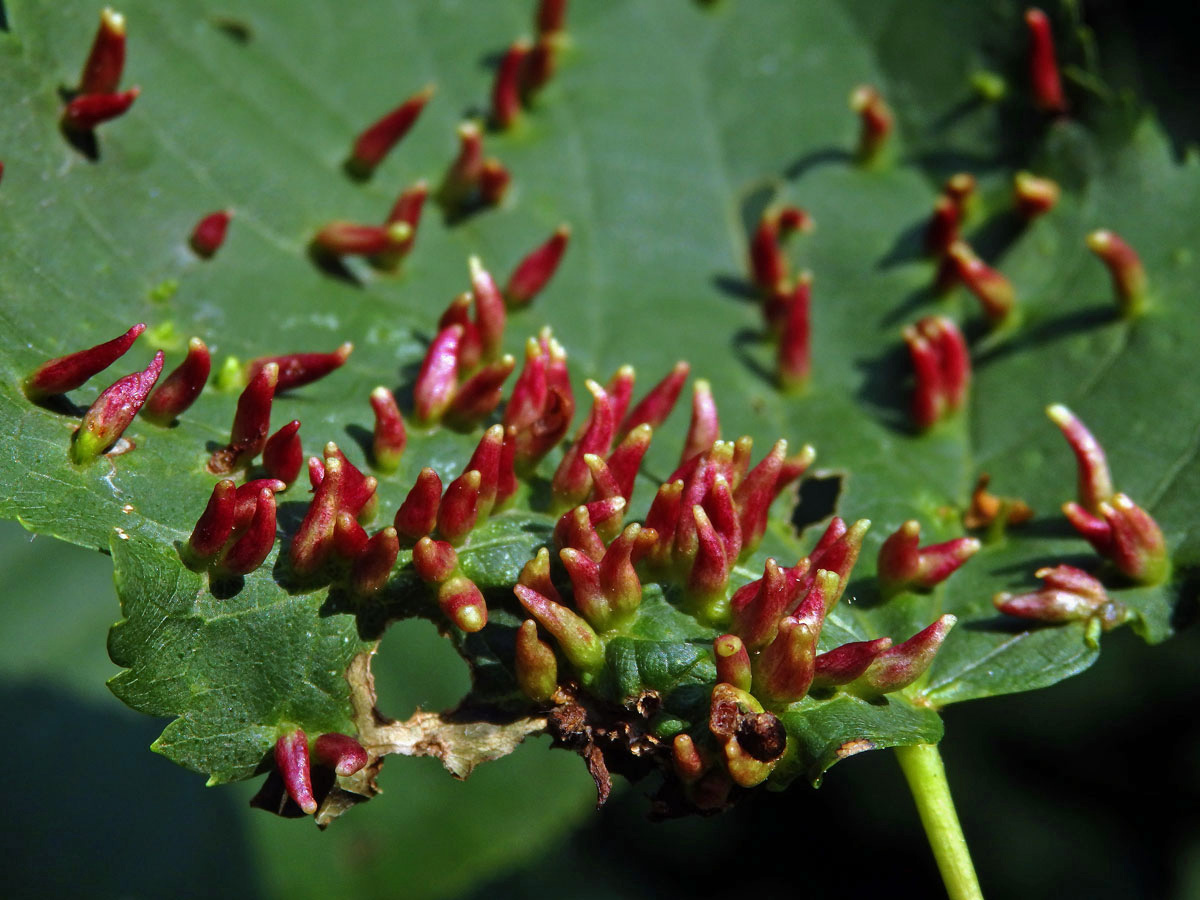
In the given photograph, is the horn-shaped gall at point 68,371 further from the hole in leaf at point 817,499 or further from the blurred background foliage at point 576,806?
the hole in leaf at point 817,499

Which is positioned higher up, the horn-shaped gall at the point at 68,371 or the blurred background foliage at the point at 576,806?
the horn-shaped gall at the point at 68,371

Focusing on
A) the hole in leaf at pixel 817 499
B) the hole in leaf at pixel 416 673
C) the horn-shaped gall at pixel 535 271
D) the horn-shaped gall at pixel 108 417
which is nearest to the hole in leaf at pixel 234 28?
the horn-shaped gall at pixel 535 271

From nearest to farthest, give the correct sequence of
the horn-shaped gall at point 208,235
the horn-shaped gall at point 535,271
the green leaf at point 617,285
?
the green leaf at point 617,285, the horn-shaped gall at point 208,235, the horn-shaped gall at point 535,271

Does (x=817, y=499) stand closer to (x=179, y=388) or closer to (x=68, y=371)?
(x=179, y=388)

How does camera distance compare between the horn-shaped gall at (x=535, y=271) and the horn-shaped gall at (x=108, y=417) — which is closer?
the horn-shaped gall at (x=108, y=417)

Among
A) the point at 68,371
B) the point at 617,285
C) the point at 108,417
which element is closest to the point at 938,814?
the point at 617,285
